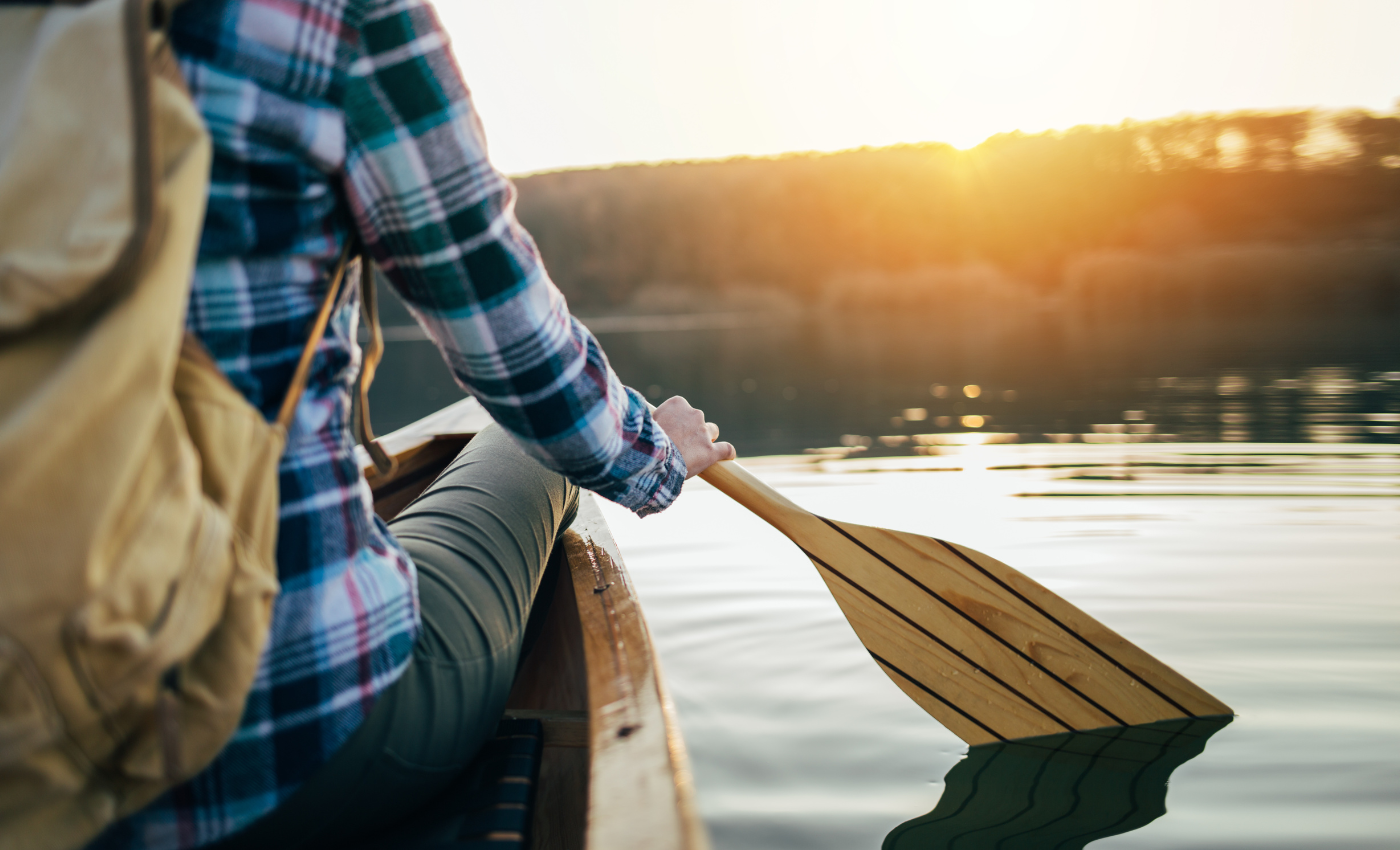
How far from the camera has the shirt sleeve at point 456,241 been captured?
1.97ft

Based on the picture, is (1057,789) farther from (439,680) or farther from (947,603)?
(439,680)

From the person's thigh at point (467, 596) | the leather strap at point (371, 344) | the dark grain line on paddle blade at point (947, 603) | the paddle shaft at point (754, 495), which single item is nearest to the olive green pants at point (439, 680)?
the person's thigh at point (467, 596)

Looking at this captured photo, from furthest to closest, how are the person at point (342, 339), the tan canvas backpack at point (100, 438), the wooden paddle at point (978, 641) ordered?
the wooden paddle at point (978, 641) < the person at point (342, 339) < the tan canvas backpack at point (100, 438)

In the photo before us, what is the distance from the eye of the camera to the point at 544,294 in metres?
0.70

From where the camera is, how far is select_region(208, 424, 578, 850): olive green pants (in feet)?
2.21

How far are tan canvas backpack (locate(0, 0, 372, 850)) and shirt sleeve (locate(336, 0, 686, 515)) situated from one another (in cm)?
12

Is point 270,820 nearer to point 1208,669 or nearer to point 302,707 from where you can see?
point 302,707

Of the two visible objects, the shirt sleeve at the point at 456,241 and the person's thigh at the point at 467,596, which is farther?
the person's thigh at the point at 467,596

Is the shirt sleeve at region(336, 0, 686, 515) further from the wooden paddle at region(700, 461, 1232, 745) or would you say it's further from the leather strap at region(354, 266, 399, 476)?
the wooden paddle at region(700, 461, 1232, 745)

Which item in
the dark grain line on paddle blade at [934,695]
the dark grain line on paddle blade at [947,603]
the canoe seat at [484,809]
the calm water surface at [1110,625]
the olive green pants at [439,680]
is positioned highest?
the olive green pants at [439,680]

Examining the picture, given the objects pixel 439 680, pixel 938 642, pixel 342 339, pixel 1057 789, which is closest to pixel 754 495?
pixel 938 642

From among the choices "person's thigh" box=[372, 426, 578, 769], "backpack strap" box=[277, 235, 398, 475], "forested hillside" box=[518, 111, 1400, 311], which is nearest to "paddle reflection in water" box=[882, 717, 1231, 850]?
"person's thigh" box=[372, 426, 578, 769]

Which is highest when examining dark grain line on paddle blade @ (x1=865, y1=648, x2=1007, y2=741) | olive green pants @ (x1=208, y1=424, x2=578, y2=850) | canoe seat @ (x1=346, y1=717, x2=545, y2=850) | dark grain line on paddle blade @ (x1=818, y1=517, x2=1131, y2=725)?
olive green pants @ (x1=208, y1=424, x2=578, y2=850)

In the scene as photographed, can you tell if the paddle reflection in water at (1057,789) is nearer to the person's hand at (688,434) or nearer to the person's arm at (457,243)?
the person's hand at (688,434)
